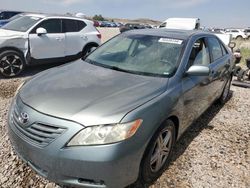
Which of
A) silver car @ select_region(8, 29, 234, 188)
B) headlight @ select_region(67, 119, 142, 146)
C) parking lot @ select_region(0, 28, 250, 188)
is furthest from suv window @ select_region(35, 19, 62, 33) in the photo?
headlight @ select_region(67, 119, 142, 146)

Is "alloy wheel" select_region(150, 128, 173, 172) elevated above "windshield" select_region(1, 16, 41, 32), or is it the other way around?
"windshield" select_region(1, 16, 41, 32)

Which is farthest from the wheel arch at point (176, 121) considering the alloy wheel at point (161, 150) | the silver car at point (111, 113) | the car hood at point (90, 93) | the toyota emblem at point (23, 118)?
the toyota emblem at point (23, 118)

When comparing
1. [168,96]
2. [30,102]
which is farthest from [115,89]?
[30,102]

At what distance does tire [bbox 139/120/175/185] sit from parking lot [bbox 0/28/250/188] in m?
0.12

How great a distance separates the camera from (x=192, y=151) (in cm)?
369

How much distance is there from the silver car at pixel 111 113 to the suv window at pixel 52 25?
13.2 feet

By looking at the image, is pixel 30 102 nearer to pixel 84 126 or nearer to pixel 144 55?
pixel 84 126

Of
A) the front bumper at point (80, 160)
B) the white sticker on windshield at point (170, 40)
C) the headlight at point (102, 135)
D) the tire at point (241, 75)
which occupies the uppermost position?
the white sticker on windshield at point (170, 40)

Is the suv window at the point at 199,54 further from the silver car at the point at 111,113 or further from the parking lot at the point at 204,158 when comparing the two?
the parking lot at the point at 204,158

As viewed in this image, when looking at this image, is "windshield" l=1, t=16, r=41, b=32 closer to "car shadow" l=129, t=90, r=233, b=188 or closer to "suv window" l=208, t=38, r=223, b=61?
"suv window" l=208, t=38, r=223, b=61

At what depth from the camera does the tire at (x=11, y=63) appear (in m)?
6.54

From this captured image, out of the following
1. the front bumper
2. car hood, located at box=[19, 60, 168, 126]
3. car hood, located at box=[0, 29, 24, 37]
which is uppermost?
car hood, located at box=[19, 60, 168, 126]

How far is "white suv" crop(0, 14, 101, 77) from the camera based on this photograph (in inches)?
261

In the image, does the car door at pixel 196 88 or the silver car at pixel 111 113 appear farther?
the car door at pixel 196 88
